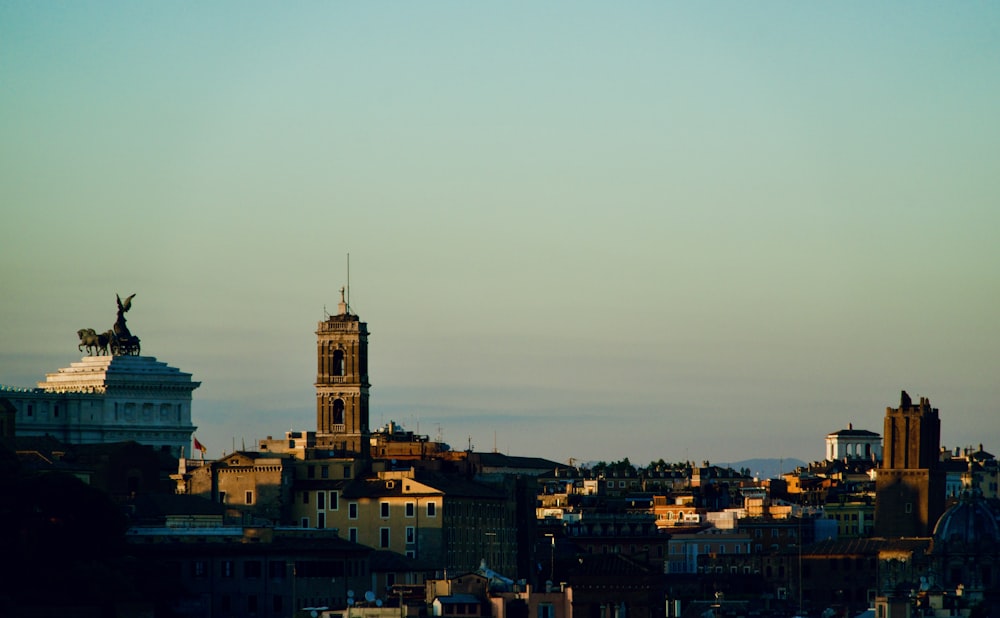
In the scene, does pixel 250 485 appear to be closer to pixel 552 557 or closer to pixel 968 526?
pixel 552 557

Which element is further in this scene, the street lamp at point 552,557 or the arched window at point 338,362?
the arched window at point 338,362

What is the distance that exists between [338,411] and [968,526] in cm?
4288

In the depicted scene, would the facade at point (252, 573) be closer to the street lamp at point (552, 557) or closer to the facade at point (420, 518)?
the facade at point (420, 518)

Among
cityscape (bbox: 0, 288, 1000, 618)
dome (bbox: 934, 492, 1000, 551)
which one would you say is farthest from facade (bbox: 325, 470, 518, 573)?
dome (bbox: 934, 492, 1000, 551)

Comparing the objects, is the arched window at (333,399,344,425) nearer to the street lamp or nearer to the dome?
the street lamp

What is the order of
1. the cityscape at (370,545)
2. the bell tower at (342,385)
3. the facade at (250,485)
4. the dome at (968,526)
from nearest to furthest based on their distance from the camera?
the cityscape at (370,545)
the facade at (250,485)
the bell tower at (342,385)
the dome at (968,526)

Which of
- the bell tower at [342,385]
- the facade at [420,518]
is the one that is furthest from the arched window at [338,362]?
the facade at [420,518]

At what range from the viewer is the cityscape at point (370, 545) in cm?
13338

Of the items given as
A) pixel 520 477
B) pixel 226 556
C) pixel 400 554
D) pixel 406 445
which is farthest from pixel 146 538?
pixel 406 445

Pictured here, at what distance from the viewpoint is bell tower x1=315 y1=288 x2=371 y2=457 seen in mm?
176625

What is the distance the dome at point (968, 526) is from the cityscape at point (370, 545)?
145 mm

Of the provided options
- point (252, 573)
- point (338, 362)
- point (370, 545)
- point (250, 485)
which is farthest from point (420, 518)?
point (338, 362)

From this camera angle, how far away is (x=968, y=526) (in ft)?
629

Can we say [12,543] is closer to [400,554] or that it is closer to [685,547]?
[400,554]
